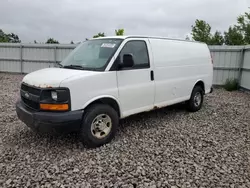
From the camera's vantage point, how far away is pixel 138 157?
356cm

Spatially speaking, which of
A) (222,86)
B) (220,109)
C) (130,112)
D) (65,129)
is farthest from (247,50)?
(65,129)

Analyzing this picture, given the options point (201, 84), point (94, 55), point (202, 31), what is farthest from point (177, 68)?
point (202, 31)

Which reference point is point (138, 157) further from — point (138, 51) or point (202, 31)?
point (202, 31)

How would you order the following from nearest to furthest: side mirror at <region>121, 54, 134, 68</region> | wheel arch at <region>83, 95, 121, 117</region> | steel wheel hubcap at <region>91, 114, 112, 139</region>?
wheel arch at <region>83, 95, 121, 117</region>, steel wheel hubcap at <region>91, 114, 112, 139</region>, side mirror at <region>121, 54, 134, 68</region>

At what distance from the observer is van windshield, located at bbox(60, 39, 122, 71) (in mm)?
3989

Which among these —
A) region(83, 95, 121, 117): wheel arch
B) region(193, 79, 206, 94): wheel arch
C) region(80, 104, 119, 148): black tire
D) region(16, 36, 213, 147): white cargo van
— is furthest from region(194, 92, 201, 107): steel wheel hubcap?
region(80, 104, 119, 148): black tire

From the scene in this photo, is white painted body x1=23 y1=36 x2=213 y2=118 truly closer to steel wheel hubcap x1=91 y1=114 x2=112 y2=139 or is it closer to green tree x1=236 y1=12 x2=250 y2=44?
steel wheel hubcap x1=91 y1=114 x2=112 y2=139

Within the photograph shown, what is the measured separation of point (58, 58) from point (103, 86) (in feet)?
37.1

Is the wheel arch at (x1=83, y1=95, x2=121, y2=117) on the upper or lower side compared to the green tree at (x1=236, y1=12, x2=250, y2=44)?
lower

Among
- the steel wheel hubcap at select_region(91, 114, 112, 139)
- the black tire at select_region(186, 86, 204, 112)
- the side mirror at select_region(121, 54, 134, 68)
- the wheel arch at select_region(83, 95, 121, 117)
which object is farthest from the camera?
the black tire at select_region(186, 86, 204, 112)

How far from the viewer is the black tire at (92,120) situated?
3.65 meters

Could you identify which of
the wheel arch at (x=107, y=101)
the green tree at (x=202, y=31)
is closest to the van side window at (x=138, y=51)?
the wheel arch at (x=107, y=101)

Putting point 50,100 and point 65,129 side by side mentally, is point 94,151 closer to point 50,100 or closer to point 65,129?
point 65,129

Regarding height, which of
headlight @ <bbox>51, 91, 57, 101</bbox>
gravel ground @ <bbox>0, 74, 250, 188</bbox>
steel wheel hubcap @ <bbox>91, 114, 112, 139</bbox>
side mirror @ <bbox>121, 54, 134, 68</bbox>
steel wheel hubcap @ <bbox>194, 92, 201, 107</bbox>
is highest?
side mirror @ <bbox>121, 54, 134, 68</bbox>
